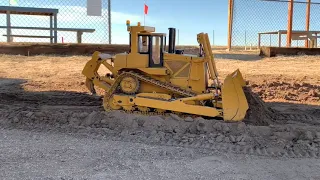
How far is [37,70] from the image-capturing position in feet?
47.1

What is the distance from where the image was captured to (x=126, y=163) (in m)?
5.44

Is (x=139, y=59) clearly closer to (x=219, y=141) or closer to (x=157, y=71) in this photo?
(x=157, y=71)

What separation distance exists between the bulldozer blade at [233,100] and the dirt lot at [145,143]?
0.28 m

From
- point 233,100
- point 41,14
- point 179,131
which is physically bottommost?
point 179,131

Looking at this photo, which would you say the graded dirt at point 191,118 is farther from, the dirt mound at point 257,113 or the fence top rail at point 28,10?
the fence top rail at point 28,10

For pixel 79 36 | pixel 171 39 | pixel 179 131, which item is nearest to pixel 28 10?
pixel 79 36

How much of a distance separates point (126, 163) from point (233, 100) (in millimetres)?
2598

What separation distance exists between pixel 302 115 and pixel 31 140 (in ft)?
18.5

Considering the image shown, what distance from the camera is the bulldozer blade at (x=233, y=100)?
711cm

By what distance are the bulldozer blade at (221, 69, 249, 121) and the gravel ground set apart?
4.45 ft

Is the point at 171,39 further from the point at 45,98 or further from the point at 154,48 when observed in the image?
the point at 45,98

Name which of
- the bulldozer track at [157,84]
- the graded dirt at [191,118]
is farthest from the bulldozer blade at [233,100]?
the bulldozer track at [157,84]

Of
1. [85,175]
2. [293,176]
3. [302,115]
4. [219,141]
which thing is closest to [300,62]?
[302,115]

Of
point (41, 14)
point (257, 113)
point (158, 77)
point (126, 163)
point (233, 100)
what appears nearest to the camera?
point (126, 163)
